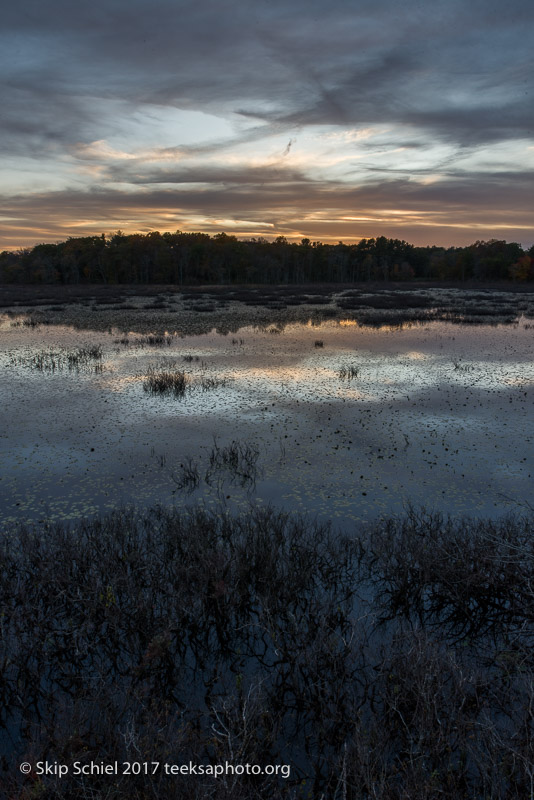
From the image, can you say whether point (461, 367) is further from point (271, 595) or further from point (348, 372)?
point (271, 595)

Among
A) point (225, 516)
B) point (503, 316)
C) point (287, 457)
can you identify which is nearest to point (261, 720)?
point (225, 516)

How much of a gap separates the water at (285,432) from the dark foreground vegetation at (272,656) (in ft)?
5.47

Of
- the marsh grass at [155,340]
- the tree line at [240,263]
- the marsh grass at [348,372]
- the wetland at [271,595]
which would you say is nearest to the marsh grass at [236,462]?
the wetland at [271,595]

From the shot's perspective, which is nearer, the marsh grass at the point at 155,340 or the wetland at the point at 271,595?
the wetland at the point at 271,595

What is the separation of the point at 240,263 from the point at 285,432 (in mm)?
119008

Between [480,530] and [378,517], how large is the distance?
2.12 metres

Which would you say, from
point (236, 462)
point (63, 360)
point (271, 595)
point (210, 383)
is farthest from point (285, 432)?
point (63, 360)

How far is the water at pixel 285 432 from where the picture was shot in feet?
37.1

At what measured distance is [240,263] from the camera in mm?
128250

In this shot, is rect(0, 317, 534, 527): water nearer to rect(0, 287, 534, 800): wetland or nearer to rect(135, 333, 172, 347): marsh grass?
rect(0, 287, 534, 800): wetland

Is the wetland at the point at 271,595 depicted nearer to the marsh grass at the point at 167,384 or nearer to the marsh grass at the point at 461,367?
the marsh grass at the point at 167,384

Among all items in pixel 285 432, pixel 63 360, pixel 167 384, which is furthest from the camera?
pixel 63 360

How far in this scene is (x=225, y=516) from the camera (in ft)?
31.7

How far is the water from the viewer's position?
1132 cm
